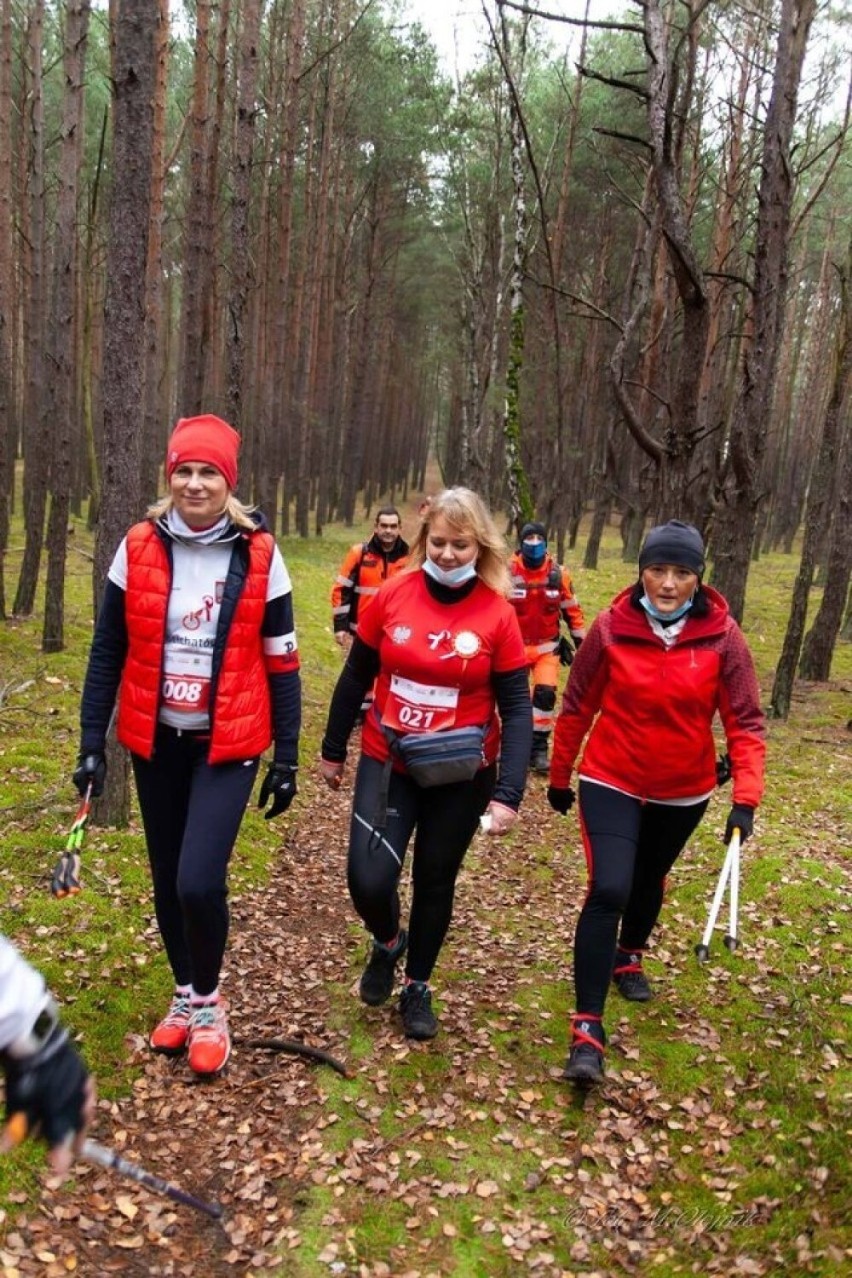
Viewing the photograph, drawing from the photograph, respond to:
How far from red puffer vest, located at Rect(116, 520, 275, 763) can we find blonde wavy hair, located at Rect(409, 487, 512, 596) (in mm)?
736

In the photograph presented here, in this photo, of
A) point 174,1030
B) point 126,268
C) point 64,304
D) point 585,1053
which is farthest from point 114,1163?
point 64,304

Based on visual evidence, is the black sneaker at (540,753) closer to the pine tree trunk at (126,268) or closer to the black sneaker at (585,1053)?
the pine tree trunk at (126,268)

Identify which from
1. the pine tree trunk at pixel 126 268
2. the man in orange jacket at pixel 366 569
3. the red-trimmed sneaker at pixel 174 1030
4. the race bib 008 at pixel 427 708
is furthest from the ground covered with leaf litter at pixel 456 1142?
the man in orange jacket at pixel 366 569

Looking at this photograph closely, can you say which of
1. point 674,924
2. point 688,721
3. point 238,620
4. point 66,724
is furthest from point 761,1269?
point 66,724

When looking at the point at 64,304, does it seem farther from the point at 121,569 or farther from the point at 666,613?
the point at 666,613

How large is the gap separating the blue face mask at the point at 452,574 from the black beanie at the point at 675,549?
74cm

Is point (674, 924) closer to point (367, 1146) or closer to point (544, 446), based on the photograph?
point (367, 1146)

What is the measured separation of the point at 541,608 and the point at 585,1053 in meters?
4.79

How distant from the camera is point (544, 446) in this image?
2962 cm

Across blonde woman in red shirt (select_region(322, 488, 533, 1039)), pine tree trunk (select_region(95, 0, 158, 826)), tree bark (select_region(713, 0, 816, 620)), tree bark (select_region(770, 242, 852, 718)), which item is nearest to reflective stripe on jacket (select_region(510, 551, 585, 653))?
tree bark (select_region(713, 0, 816, 620))

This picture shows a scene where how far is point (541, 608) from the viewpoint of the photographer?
26.6 ft

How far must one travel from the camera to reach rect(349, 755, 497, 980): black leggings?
3873mm

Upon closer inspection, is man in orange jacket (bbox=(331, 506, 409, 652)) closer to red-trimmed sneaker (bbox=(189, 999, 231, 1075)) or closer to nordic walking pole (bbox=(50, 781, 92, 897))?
red-trimmed sneaker (bbox=(189, 999, 231, 1075))

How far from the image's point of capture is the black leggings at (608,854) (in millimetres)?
3801
